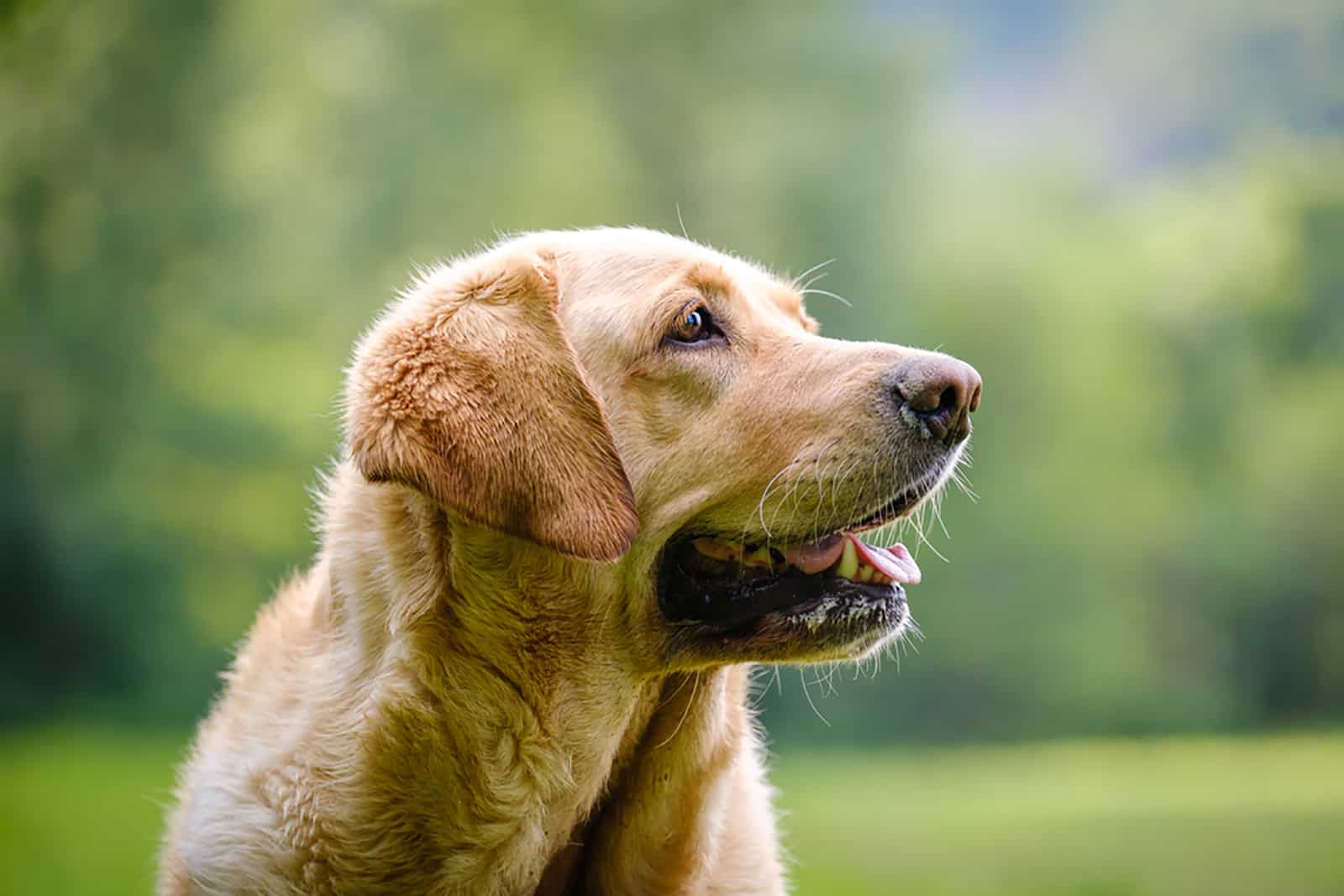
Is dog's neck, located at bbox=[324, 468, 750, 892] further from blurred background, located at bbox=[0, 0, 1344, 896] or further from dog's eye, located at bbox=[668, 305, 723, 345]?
blurred background, located at bbox=[0, 0, 1344, 896]

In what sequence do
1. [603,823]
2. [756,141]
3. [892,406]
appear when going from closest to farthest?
[892,406] → [603,823] → [756,141]

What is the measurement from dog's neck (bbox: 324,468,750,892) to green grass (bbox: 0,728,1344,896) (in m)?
3.92

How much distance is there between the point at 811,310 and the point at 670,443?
7.76 meters

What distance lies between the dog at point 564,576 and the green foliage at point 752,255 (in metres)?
6.76

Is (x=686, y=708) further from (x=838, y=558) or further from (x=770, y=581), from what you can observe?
(x=838, y=558)

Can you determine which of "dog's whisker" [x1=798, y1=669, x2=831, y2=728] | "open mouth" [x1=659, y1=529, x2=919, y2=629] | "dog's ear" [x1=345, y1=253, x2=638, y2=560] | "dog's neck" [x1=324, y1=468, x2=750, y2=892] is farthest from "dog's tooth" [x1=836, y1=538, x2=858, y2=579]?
"dog's ear" [x1=345, y1=253, x2=638, y2=560]

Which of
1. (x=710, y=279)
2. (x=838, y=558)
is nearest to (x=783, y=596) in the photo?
(x=838, y=558)

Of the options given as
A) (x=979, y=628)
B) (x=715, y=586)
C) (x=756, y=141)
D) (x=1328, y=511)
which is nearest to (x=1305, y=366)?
(x=1328, y=511)

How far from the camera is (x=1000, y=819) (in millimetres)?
8461

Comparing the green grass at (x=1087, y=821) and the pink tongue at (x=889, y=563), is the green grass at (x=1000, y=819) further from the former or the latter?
the pink tongue at (x=889, y=563)

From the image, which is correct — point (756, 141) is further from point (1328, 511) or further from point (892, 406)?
point (892, 406)

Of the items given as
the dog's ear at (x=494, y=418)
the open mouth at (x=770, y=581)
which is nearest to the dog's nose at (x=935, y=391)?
the open mouth at (x=770, y=581)

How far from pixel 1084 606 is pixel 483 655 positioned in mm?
8773

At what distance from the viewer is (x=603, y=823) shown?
313 cm
